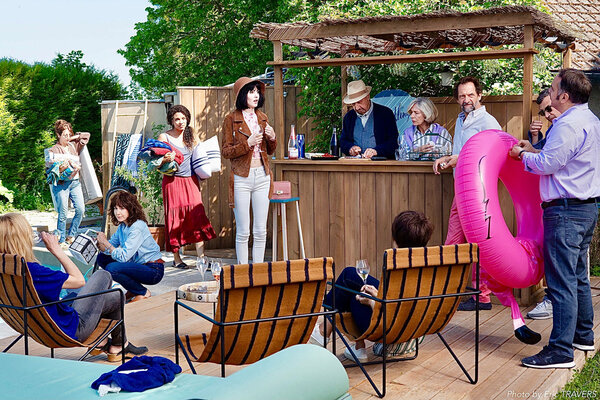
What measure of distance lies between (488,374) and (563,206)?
107 centimetres

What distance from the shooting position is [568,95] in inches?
178

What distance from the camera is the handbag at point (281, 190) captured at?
Result: 6832 millimetres

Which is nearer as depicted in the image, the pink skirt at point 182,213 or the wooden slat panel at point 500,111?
the wooden slat panel at point 500,111

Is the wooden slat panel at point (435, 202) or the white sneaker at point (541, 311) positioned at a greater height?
the wooden slat panel at point (435, 202)

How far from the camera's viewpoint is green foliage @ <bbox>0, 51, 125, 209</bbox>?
518 inches

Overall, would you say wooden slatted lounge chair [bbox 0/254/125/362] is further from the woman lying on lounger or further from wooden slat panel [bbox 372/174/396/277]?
wooden slat panel [bbox 372/174/396/277]

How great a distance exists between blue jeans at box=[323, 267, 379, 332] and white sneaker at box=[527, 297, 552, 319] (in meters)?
1.81

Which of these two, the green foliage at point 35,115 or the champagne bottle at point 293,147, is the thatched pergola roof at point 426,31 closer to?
the champagne bottle at point 293,147

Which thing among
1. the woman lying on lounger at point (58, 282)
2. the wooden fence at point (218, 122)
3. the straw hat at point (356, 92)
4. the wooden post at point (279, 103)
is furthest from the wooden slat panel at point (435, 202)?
the wooden fence at point (218, 122)

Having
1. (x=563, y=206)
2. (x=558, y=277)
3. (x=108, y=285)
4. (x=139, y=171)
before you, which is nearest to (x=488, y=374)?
→ (x=558, y=277)

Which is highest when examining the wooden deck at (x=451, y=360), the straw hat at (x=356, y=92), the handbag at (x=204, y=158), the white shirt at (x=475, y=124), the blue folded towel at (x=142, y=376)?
the straw hat at (x=356, y=92)

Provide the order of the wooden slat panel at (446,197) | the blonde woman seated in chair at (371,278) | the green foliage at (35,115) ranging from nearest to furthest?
the blonde woman seated in chair at (371,278)
the wooden slat panel at (446,197)
the green foliage at (35,115)

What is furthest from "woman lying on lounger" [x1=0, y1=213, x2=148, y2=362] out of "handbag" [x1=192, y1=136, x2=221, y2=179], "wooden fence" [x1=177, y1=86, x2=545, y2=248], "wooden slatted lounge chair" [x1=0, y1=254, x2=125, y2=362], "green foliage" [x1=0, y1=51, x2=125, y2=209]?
"green foliage" [x1=0, y1=51, x2=125, y2=209]

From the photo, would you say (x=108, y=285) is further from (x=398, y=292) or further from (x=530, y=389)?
(x=530, y=389)
